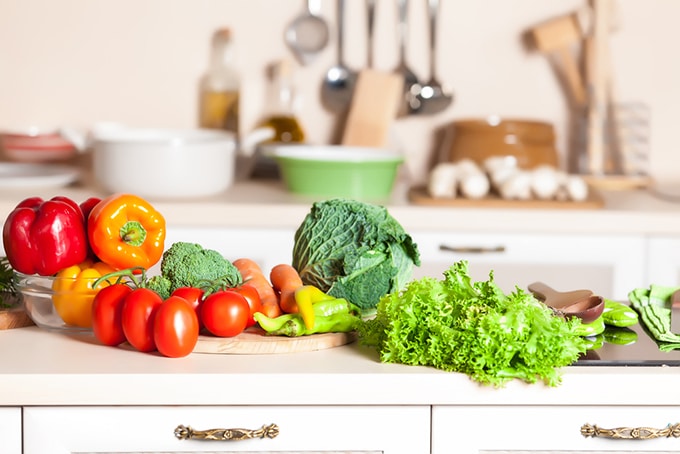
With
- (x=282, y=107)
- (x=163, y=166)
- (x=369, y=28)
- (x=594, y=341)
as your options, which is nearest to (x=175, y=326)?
(x=594, y=341)

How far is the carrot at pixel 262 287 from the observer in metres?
1.52

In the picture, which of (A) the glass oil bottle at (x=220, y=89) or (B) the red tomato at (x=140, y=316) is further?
(A) the glass oil bottle at (x=220, y=89)

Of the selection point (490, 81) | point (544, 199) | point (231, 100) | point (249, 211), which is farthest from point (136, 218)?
point (490, 81)

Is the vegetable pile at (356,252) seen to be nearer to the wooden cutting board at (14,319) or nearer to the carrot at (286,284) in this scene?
the carrot at (286,284)

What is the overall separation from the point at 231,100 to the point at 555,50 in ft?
3.54

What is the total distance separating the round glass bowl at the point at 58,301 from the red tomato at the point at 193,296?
0.45 ft

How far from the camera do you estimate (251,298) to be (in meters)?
1.51

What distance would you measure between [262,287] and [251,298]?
8 cm

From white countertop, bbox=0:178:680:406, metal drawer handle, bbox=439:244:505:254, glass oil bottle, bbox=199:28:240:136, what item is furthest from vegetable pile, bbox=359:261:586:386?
glass oil bottle, bbox=199:28:240:136

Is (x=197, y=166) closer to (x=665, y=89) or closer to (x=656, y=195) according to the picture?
(x=656, y=195)

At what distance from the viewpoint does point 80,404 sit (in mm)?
1371

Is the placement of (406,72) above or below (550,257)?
above

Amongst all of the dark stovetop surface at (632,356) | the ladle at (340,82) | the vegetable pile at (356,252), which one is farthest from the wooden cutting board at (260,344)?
the ladle at (340,82)

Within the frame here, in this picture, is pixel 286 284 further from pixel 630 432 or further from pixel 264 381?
pixel 630 432
